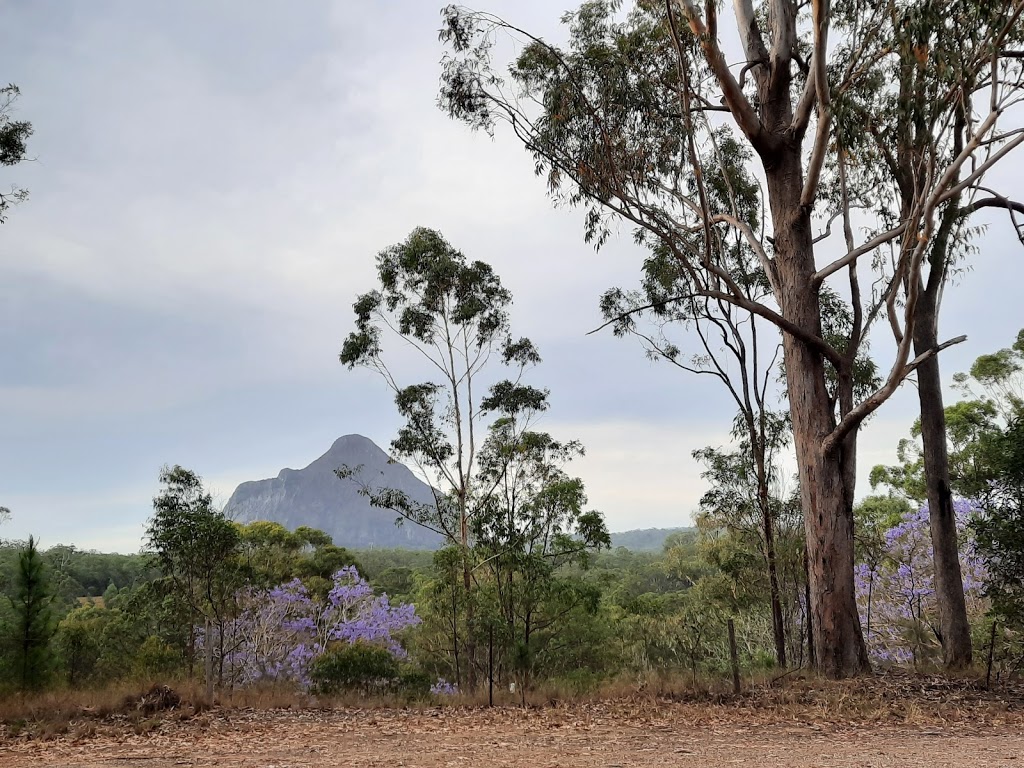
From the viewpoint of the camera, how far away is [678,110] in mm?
11359

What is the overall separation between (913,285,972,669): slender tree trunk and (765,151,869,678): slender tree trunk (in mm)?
1429

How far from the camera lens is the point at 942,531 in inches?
421

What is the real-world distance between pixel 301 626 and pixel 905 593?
15962 millimetres

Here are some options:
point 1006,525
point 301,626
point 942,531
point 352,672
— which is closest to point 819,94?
point 1006,525

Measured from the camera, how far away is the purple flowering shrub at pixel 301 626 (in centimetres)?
1850

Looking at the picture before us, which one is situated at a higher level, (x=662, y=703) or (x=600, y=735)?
(x=600, y=735)

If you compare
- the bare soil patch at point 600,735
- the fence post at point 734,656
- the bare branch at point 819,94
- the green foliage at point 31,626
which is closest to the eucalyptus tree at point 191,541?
the green foliage at point 31,626

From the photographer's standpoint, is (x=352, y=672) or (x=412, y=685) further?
(x=412, y=685)

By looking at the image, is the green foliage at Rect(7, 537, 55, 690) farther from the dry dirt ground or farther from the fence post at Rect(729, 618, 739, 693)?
the fence post at Rect(729, 618, 739, 693)

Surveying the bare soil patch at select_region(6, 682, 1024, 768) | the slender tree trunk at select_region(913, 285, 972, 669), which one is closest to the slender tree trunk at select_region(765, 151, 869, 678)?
the bare soil patch at select_region(6, 682, 1024, 768)

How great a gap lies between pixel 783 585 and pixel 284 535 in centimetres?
1711

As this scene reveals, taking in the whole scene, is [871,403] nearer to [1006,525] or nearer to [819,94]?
[1006,525]

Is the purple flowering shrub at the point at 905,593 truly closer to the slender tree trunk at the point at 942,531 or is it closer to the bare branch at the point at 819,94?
the slender tree trunk at the point at 942,531

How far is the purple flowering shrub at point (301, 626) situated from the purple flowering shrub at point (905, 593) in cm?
1229
